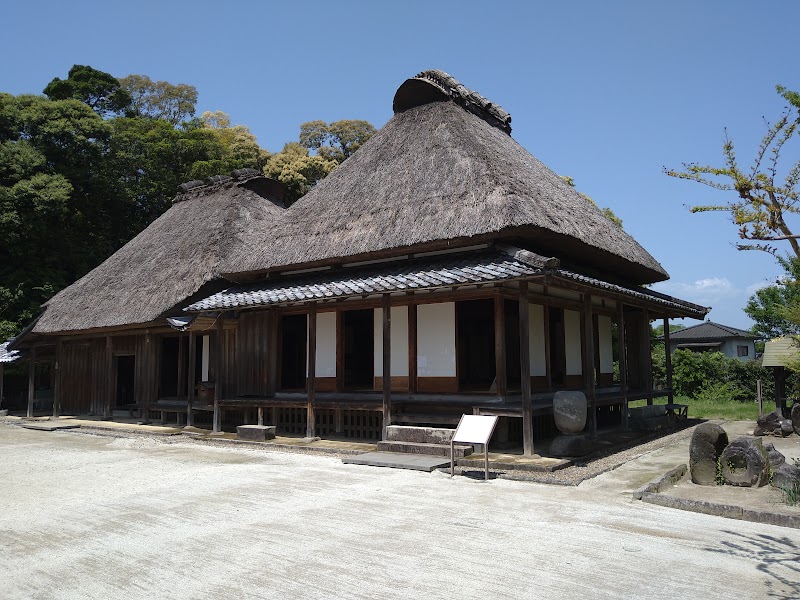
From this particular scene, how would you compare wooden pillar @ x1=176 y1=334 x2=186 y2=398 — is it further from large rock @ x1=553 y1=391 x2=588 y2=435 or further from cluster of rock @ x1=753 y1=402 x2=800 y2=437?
cluster of rock @ x1=753 y1=402 x2=800 y2=437

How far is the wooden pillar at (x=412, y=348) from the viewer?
35.8 feet

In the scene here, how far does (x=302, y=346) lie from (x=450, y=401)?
228 inches

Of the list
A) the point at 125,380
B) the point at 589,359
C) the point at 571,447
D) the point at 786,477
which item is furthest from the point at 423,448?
the point at 125,380

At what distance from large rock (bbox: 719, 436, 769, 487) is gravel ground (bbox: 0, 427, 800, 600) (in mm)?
1056

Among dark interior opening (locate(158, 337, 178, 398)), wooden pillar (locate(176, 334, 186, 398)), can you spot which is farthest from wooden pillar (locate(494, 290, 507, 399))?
dark interior opening (locate(158, 337, 178, 398))

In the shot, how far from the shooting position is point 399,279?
982cm

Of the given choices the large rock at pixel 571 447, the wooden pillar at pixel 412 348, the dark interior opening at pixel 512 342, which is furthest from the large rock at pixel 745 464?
the dark interior opening at pixel 512 342

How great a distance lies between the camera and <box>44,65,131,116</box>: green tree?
32688 mm

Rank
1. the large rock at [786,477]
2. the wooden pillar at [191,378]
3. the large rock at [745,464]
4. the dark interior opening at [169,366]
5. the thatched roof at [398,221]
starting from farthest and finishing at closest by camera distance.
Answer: the dark interior opening at [169,366] → the wooden pillar at [191,378] → the thatched roof at [398,221] → the large rock at [745,464] → the large rock at [786,477]

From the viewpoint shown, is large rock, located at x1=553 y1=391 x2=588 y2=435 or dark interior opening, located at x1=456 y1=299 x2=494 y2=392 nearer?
large rock, located at x1=553 y1=391 x2=588 y2=435

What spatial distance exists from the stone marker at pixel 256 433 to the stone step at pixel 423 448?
9.32ft

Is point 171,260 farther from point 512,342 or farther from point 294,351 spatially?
point 512,342

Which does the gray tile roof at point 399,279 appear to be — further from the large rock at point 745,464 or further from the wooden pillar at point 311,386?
the large rock at point 745,464

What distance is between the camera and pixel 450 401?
1012cm
